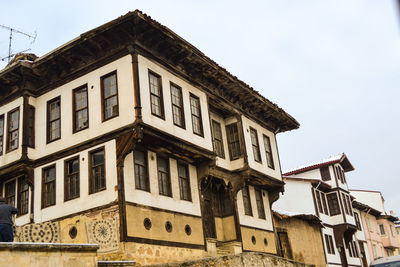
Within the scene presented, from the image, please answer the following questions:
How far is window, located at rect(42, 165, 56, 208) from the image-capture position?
20.6m

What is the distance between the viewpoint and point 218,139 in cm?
2573

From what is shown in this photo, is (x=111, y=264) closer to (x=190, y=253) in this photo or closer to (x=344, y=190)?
(x=190, y=253)

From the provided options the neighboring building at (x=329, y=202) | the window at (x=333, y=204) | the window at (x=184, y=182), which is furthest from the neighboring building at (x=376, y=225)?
the window at (x=184, y=182)

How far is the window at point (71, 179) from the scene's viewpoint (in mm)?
19875

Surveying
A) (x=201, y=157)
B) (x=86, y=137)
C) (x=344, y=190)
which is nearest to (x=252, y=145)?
(x=201, y=157)

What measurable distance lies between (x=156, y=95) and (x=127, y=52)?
2.14 metres

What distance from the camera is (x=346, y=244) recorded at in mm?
40500

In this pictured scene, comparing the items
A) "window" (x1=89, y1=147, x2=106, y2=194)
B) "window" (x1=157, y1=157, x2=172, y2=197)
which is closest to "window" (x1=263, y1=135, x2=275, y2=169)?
"window" (x1=157, y1=157, x2=172, y2=197)

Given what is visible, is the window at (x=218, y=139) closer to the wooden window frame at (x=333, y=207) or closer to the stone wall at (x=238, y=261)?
the stone wall at (x=238, y=261)

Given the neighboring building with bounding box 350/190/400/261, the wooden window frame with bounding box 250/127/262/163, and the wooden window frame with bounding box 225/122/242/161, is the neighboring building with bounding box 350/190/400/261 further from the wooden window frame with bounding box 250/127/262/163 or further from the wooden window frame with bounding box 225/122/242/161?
the wooden window frame with bounding box 225/122/242/161

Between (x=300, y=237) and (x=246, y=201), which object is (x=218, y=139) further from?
(x=300, y=237)

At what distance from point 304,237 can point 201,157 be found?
1427cm

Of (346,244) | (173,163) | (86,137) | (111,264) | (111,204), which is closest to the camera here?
(111,264)

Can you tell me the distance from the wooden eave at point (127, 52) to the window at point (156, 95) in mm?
973
